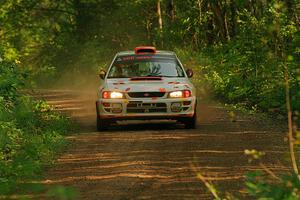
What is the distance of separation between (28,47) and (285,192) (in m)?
53.3

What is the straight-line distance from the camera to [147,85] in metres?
16.2

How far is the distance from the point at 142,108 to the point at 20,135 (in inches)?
123

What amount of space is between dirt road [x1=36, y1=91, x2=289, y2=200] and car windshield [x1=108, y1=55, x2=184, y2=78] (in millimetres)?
1107

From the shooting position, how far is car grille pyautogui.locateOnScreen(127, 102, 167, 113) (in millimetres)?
16125

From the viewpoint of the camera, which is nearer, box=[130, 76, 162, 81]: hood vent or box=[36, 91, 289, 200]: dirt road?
box=[36, 91, 289, 200]: dirt road

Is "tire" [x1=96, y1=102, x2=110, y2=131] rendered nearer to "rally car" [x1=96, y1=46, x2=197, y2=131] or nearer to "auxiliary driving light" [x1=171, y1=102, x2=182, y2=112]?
"rally car" [x1=96, y1=46, x2=197, y2=131]

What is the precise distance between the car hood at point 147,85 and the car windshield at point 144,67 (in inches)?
21.3

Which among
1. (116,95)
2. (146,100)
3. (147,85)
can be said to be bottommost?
(146,100)

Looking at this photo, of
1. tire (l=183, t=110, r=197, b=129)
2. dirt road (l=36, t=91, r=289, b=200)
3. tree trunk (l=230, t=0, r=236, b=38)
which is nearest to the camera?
dirt road (l=36, t=91, r=289, b=200)

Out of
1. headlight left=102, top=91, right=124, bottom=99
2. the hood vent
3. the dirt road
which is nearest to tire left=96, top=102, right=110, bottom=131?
the dirt road

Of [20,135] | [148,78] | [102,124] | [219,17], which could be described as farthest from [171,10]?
[20,135]

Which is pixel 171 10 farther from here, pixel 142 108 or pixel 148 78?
pixel 142 108

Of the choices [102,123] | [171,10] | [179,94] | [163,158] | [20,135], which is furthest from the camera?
[171,10]

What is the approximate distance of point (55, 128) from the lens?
16.5m
